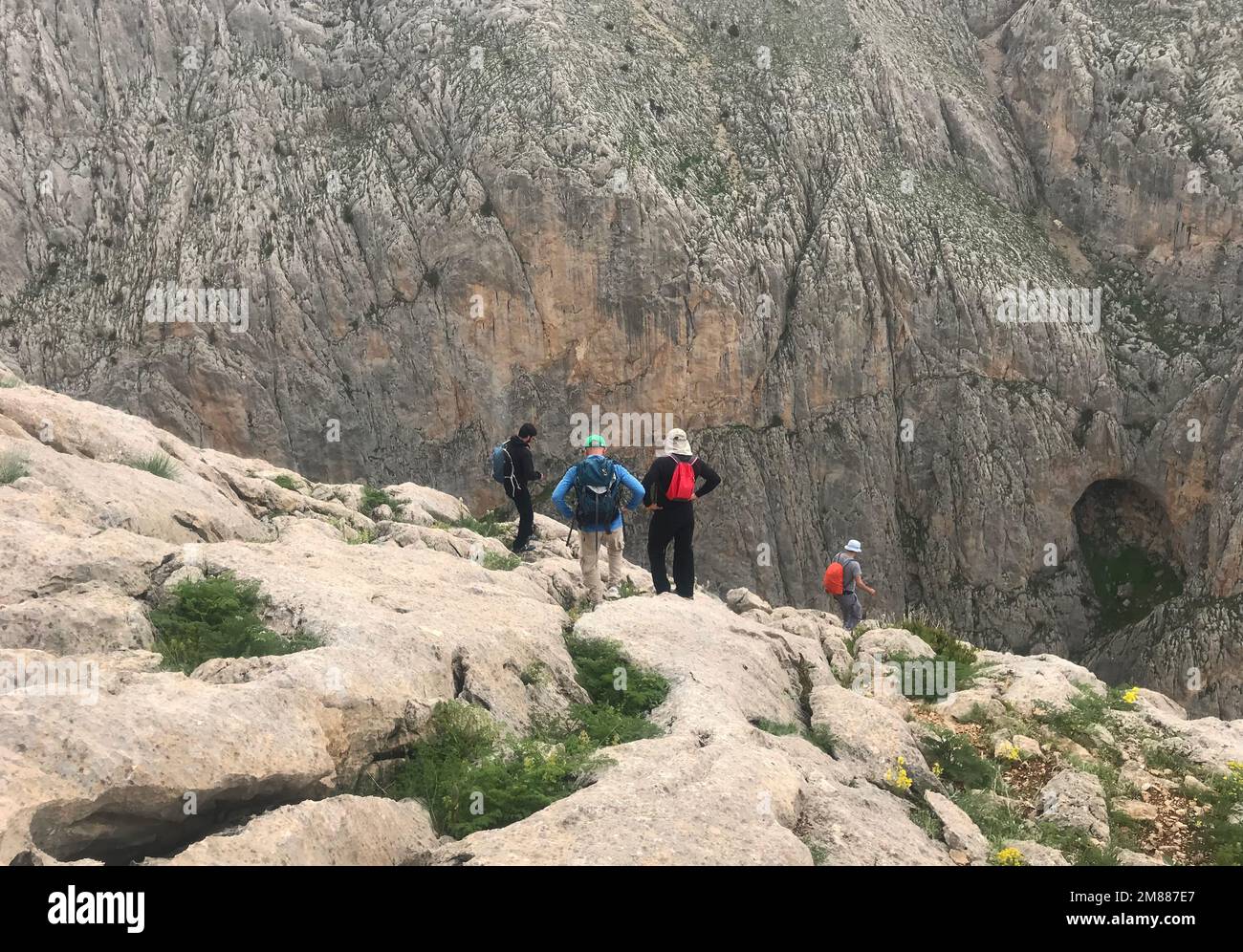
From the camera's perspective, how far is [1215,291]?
34562 mm

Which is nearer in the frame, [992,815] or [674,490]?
[992,815]

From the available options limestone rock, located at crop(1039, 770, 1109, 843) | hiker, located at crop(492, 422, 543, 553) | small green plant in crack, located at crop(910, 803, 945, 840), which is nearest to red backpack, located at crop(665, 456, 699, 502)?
hiker, located at crop(492, 422, 543, 553)

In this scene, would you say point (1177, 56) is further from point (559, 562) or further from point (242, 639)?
point (242, 639)

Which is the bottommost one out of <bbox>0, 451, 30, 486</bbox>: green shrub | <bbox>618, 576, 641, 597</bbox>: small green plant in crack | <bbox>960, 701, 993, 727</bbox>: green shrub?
<bbox>960, 701, 993, 727</bbox>: green shrub

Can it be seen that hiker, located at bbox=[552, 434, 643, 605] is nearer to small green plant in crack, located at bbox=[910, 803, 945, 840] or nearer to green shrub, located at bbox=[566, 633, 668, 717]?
green shrub, located at bbox=[566, 633, 668, 717]

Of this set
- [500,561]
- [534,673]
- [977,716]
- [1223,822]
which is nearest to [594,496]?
[500,561]

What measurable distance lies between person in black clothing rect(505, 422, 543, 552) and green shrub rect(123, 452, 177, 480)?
4.86 meters

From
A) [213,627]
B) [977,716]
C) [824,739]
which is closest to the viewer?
[213,627]

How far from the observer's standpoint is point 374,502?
656 inches

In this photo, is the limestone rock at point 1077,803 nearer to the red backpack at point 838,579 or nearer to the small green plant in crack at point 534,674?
the small green plant in crack at point 534,674

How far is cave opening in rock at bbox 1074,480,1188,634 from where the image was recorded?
33.3 meters

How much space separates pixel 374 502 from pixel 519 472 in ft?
11.4

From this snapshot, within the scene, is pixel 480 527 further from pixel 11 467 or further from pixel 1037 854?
pixel 1037 854

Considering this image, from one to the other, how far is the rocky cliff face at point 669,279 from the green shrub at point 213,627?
24.1 metres
